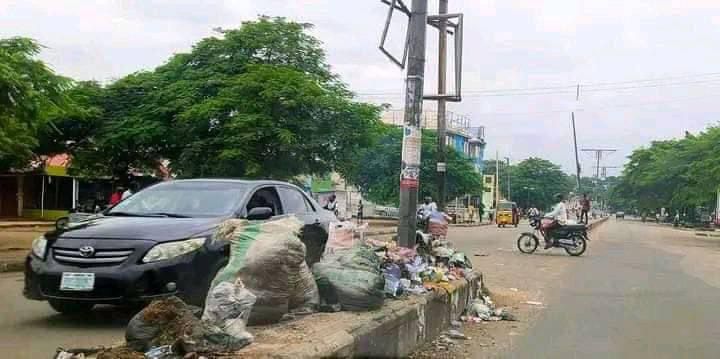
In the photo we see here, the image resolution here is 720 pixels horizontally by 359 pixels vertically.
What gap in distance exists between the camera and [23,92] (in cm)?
1338

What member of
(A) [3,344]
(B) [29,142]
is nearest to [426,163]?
(B) [29,142]

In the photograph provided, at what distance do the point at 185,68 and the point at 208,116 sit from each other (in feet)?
14.8

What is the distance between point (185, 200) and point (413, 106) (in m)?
3.13

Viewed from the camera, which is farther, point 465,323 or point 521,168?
point 521,168

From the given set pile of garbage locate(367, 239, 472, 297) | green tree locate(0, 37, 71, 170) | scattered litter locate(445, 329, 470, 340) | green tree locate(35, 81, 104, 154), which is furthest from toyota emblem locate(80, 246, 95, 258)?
green tree locate(35, 81, 104, 154)

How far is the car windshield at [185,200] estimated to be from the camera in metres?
7.56

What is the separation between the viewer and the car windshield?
24.8 ft

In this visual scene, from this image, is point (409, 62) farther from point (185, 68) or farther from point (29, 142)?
point (185, 68)

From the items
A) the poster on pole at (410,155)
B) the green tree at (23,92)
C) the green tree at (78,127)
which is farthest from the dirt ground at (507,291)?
the green tree at (78,127)

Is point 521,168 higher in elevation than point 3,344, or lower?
higher

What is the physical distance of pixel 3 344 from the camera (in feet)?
20.0

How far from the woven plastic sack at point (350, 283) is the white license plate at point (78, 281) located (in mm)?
1952

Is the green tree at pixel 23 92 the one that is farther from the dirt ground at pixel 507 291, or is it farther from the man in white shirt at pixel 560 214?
the man in white shirt at pixel 560 214

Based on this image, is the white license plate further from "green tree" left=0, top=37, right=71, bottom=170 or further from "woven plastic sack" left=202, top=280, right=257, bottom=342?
"green tree" left=0, top=37, right=71, bottom=170
